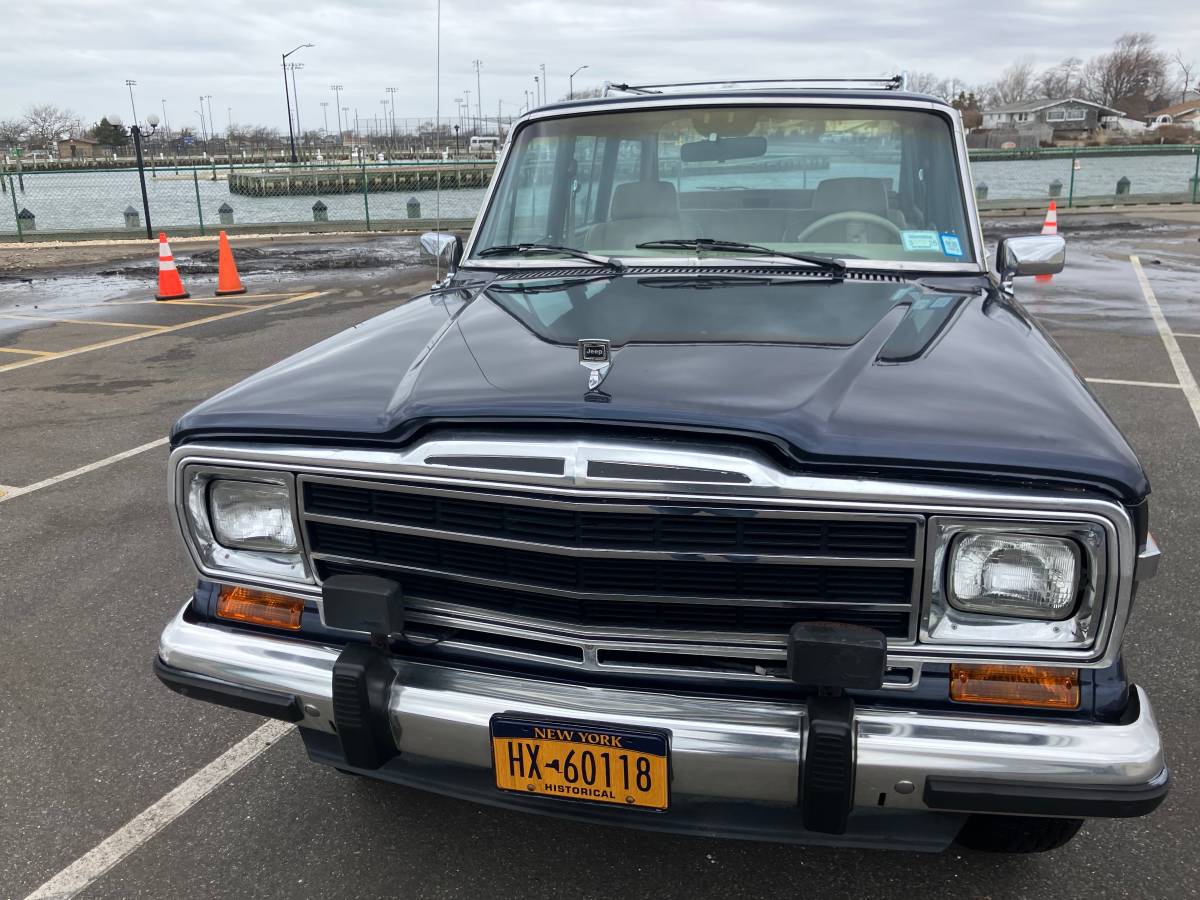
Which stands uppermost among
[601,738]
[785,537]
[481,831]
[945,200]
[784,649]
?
[945,200]

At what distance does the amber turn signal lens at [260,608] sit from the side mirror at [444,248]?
1836 mm

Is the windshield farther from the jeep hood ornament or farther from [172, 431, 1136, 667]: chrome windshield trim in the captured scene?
[172, 431, 1136, 667]: chrome windshield trim

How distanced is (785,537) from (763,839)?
2.15ft

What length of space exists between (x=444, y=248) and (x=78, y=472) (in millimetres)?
3212

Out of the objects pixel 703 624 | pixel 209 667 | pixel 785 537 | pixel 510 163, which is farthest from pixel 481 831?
pixel 510 163

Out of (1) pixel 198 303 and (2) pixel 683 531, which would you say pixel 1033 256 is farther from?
(1) pixel 198 303

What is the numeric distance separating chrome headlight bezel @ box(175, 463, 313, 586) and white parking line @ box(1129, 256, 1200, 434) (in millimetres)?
6087

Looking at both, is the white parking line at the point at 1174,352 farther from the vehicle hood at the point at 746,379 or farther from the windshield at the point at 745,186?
the vehicle hood at the point at 746,379

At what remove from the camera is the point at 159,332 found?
33.3ft

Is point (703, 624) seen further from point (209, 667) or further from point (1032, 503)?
point (209, 667)

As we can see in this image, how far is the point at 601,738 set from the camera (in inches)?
77.0

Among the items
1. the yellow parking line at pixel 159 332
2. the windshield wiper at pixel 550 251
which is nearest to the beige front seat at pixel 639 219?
the windshield wiper at pixel 550 251

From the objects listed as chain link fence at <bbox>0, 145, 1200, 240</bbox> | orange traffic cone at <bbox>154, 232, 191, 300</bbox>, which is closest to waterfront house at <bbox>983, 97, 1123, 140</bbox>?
chain link fence at <bbox>0, 145, 1200, 240</bbox>

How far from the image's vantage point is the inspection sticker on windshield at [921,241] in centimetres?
320
